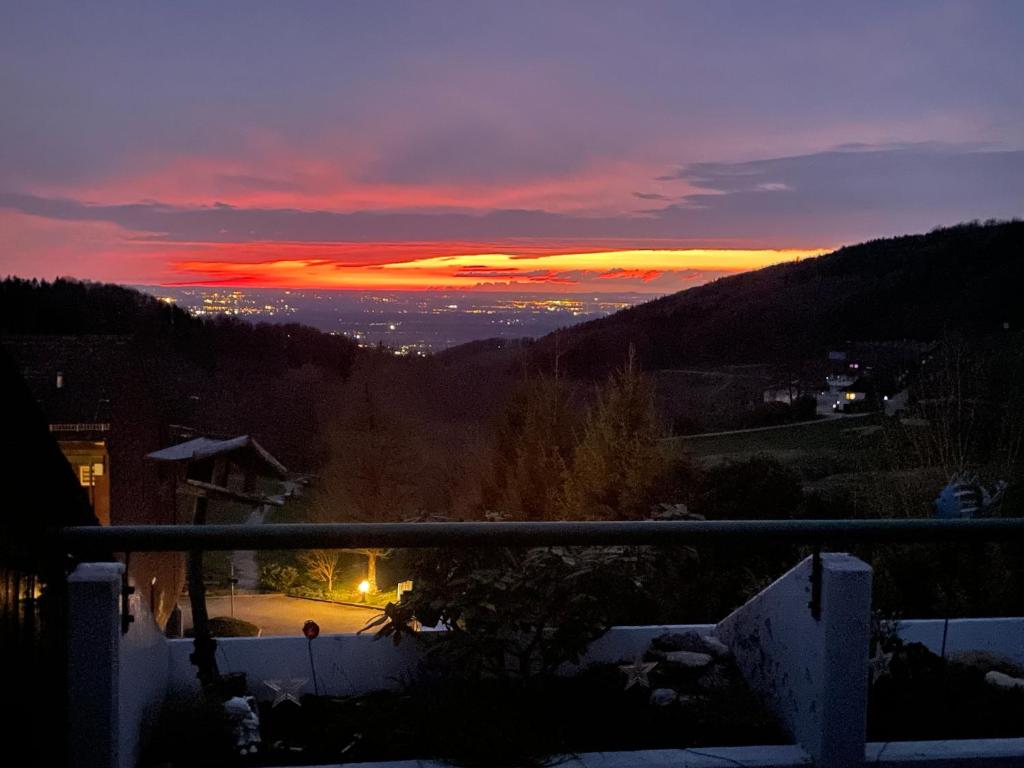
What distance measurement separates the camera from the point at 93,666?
89.3 inches

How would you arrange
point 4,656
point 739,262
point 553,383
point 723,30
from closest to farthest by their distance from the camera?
point 4,656 → point 723,30 → point 553,383 → point 739,262

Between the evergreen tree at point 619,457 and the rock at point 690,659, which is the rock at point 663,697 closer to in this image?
the rock at point 690,659

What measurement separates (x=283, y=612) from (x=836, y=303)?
47340 mm

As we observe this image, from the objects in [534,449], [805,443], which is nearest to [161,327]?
[805,443]

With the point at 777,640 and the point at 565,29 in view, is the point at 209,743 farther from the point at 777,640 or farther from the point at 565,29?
the point at 565,29

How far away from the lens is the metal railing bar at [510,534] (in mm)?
2307

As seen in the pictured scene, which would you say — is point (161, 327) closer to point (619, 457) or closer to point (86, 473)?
point (86, 473)

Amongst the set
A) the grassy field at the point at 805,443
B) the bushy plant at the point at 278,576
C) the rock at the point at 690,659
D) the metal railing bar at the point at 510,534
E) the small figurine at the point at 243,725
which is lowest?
the bushy plant at the point at 278,576

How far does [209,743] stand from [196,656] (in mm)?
380

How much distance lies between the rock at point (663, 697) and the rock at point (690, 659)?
19 cm

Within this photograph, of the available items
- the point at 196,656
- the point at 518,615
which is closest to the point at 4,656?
the point at 196,656

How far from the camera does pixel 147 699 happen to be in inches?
106

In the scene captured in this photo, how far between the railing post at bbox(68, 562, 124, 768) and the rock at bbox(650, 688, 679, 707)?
1.68 meters

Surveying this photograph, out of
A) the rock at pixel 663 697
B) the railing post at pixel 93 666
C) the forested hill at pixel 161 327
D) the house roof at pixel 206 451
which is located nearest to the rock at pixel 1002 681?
the rock at pixel 663 697
